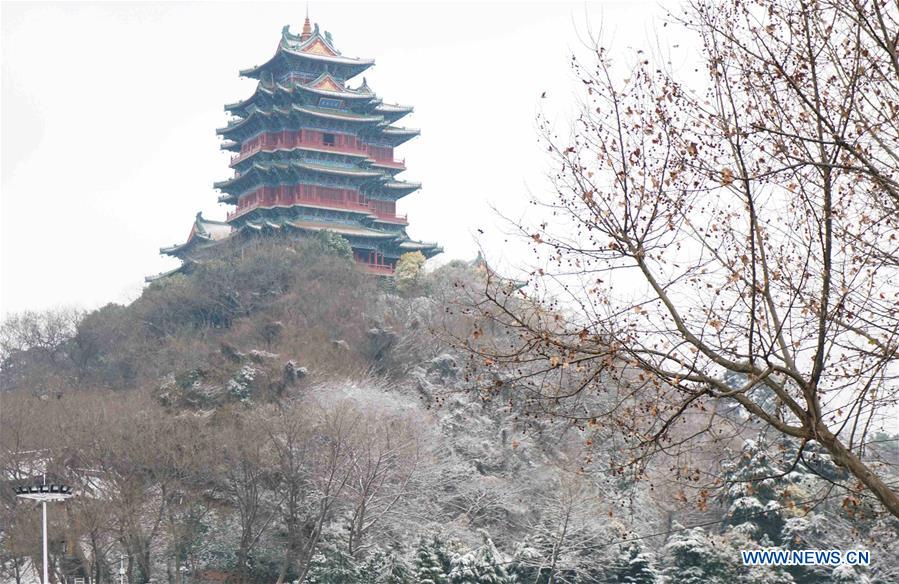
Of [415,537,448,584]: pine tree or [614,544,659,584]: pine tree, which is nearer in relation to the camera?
[415,537,448,584]: pine tree

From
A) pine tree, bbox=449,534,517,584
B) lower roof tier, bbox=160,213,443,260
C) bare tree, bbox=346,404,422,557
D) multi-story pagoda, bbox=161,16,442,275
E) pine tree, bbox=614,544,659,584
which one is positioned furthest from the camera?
multi-story pagoda, bbox=161,16,442,275

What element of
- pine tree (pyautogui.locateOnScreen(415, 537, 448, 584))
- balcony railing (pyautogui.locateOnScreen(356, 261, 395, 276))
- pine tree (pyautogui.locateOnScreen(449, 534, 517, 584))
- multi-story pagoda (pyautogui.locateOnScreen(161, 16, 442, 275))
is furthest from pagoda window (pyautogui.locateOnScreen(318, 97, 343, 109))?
pine tree (pyautogui.locateOnScreen(449, 534, 517, 584))

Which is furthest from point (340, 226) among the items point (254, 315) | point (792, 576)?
point (792, 576)

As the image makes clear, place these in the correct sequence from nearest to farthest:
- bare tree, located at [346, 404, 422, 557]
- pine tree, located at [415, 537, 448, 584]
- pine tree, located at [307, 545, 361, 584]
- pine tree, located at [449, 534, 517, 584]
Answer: pine tree, located at [449, 534, 517, 584] < pine tree, located at [415, 537, 448, 584] < pine tree, located at [307, 545, 361, 584] < bare tree, located at [346, 404, 422, 557]

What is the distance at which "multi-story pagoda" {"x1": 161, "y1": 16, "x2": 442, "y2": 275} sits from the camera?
2488 inches

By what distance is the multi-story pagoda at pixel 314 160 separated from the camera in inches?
2488

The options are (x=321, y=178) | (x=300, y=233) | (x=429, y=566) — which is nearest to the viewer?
(x=429, y=566)

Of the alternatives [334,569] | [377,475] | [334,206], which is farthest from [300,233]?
[334,569]

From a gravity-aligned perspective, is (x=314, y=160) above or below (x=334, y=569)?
above

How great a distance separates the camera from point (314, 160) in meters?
64.1

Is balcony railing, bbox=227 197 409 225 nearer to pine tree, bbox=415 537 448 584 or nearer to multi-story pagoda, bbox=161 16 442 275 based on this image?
multi-story pagoda, bbox=161 16 442 275

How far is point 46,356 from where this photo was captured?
193ft

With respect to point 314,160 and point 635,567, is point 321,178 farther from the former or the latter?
point 635,567

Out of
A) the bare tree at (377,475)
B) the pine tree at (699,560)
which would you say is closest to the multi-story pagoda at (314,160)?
the bare tree at (377,475)
